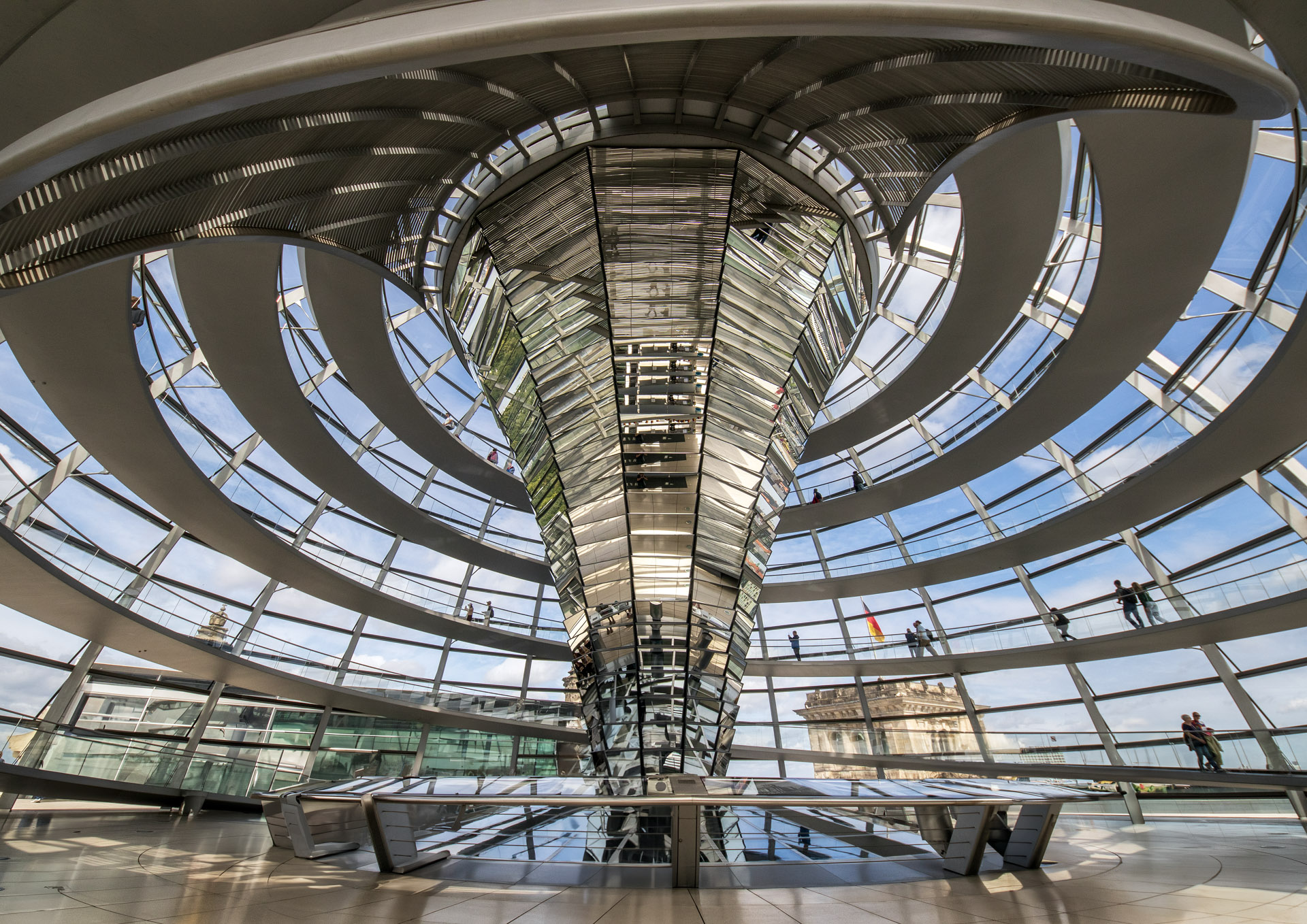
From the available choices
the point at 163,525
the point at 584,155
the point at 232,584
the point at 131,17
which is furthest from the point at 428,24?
the point at 232,584

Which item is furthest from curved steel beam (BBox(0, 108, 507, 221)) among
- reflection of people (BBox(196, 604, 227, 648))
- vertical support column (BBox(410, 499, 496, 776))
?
vertical support column (BBox(410, 499, 496, 776))

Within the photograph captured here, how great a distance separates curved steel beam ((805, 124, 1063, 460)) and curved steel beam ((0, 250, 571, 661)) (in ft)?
44.6

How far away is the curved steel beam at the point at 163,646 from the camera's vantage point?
1339 cm

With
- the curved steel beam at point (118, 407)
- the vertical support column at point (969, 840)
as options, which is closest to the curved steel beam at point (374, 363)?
the curved steel beam at point (118, 407)

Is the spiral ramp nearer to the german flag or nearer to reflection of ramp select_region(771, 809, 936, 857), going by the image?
the german flag

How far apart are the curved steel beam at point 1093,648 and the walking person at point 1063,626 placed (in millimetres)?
300

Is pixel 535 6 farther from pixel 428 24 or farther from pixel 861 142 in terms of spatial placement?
pixel 861 142

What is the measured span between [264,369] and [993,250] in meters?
16.0

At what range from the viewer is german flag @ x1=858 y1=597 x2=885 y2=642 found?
27.7 m

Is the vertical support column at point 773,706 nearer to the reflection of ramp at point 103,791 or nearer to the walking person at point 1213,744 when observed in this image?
the walking person at point 1213,744

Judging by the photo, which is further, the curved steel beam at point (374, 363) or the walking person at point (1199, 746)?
the walking person at point (1199, 746)

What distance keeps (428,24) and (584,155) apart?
7.57 m

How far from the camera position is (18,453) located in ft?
49.8

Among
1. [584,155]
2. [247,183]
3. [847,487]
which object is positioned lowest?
[247,183]
